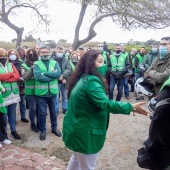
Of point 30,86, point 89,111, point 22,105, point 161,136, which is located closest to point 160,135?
point 161,136

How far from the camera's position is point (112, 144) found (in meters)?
3.94

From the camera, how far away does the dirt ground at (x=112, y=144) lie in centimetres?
335

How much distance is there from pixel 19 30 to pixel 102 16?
15.0ft

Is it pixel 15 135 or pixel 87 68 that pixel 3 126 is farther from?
pixel 87 68

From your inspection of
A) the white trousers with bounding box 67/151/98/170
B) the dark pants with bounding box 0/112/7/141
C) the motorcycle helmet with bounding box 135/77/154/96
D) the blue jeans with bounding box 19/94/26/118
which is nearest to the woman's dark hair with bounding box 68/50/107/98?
the white trousers with bounding box 67/151/98/170

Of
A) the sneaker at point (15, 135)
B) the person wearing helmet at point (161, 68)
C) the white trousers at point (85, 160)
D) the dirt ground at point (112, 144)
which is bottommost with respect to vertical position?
the dirt ground at point (112, 144)

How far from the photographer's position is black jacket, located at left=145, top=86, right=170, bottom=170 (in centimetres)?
119

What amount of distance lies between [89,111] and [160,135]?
1.00 meters

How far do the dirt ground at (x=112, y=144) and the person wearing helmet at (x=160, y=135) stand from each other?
208cm

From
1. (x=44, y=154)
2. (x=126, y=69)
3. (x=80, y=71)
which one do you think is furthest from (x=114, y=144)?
(x=126, y=69)

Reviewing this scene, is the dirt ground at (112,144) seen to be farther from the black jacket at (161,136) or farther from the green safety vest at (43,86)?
the black jacket at (161,136)

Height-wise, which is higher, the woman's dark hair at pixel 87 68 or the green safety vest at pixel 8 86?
the woman's dark hair at pixel 87 68

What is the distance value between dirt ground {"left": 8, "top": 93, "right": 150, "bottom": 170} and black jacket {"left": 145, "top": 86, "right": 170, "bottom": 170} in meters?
2.09

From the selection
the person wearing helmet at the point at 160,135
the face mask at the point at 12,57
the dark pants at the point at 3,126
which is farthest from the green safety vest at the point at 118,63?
the person wearing helmet at the point at 160,135
